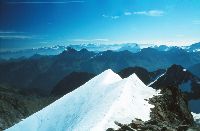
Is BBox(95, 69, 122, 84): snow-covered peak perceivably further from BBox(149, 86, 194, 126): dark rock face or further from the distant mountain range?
BBox(149, 86, 194, 126): dark rock face

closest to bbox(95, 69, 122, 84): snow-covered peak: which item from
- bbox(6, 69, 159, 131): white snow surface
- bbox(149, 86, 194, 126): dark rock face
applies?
bbox(6, 69, 159, 131): white snow surface

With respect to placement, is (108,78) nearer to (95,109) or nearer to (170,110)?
(170,110)

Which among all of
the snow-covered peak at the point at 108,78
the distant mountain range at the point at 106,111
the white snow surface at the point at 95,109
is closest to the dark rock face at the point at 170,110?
the distant mountain range at the point at 106,111

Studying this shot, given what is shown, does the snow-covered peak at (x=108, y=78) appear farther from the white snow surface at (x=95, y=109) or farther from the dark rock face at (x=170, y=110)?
the dark rock face at (x=170, y=110)

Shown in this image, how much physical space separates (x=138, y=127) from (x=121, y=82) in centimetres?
799

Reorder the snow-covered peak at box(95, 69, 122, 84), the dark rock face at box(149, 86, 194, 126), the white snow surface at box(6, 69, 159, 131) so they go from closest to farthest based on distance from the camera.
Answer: the white snow surface at box(6, 69, 159, 131)
the dark rock face at box(149, 86, 194, 126)
the snow-covered peak at box(95, 69, 122, 84)

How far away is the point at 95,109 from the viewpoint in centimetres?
1956

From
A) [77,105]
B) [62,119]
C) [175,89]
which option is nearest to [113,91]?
[77,105]

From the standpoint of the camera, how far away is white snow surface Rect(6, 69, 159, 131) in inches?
708

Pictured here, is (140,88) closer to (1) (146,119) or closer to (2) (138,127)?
(1) (146,119)

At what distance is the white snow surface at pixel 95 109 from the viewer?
18.0m

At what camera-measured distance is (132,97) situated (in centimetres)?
2272

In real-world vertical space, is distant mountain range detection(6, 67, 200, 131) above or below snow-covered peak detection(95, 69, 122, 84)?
below

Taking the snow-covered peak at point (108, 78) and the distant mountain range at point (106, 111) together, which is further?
the snow-covered peak at point (108, 78)
